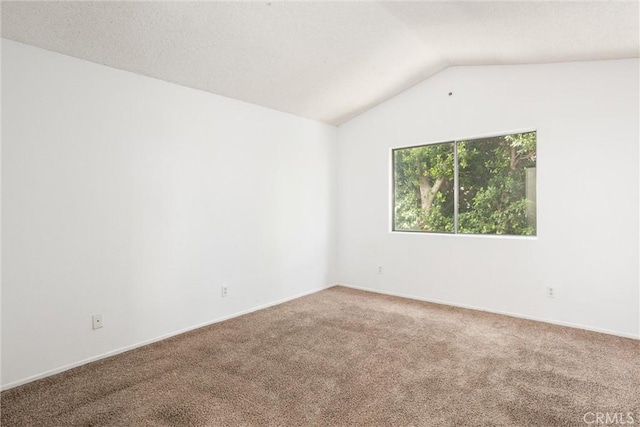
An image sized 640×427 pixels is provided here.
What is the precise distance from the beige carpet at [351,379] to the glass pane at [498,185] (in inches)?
43.1

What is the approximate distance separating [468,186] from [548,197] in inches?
34.1

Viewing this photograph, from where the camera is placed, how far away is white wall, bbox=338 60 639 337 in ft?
10.5

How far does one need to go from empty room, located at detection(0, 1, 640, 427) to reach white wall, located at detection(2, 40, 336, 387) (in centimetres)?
2

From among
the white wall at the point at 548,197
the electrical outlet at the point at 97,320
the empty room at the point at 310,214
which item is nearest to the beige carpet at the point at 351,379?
the empty room at the point at 310,214

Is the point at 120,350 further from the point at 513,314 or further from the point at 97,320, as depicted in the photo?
the point at 513,314

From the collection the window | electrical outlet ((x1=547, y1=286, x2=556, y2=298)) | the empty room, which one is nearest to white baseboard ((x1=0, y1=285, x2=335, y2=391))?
the empty room

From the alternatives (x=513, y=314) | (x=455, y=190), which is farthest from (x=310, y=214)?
(x=513, y=314)

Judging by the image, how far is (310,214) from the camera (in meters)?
4.87

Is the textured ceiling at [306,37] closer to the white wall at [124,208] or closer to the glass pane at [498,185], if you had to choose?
the white wall at [124,208]

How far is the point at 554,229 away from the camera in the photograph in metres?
3.55

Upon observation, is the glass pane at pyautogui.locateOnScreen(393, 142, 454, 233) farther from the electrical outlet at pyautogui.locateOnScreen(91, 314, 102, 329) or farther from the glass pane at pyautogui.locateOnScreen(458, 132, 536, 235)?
the electrical outlet at pyautogui.locateOnScreen(91, 314, 102, 329)

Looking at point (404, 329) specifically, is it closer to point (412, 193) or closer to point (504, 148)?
point (412, 193)

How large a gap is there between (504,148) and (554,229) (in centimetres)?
102

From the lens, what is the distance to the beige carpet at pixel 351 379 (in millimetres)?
2039
